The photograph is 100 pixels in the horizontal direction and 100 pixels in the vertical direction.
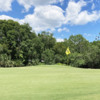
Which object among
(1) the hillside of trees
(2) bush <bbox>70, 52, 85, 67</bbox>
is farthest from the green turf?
(2) bush <bbox>70, 52, 85, 67</bbox>

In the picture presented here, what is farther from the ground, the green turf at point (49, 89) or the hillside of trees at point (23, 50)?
the hillside of trees at point (23, 50)

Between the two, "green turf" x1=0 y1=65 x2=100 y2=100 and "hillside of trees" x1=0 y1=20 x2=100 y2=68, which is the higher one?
"hillside of trees" x1=0 y1=20 x2=100 y2=68

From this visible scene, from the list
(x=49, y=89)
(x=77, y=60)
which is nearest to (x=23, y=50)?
(x=77, y=60)

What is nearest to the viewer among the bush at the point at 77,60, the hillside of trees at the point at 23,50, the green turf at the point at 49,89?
the green turf at the point at 49,89

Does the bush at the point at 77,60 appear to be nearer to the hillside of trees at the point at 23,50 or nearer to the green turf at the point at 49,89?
the hillside of trees at the point at 23,50

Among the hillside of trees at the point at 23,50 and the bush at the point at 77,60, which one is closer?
the hillside of trees at the point at 23,50

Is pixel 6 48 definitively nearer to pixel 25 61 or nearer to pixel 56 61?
pixel 25 61

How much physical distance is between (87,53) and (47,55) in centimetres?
1151

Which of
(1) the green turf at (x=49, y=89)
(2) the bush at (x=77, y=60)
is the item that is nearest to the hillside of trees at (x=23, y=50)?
(2) the bush at (x=77, y=60)

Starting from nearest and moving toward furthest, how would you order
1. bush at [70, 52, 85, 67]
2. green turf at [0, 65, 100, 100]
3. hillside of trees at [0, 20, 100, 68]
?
green turf at [0, 65, 100, 100]
hillside of trees at [0, 20, 100, 68]
bush at [70, 52, 85, 67]

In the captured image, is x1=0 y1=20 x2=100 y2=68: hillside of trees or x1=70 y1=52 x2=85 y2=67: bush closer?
x1=0 y1=20 x2=100 y2=68: hillside of trees

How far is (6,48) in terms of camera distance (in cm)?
2662

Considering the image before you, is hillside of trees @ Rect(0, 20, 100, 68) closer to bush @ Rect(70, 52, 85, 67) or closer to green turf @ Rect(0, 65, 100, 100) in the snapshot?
bush @ Rect(70, 52, 85, 67)

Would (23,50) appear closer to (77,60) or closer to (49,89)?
(77,60)
